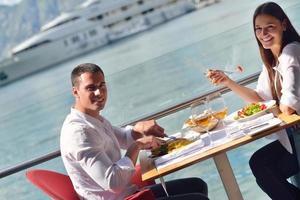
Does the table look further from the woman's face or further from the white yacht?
the white yacht

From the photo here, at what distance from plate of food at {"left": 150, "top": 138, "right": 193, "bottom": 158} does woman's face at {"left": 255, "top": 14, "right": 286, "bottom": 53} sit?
46 cm

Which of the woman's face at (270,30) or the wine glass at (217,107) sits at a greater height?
the woman's face at (270,30)

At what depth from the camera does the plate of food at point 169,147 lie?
72.2 inches

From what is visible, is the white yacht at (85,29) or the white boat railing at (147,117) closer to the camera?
the white boat railing at (147,117)

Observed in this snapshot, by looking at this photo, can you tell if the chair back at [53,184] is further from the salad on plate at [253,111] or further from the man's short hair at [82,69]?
the salad on plate at [253,111]

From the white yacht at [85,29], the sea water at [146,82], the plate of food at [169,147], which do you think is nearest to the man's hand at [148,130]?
the plate of food at [169,147]

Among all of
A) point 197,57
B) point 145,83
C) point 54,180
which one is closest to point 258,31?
point 54,180

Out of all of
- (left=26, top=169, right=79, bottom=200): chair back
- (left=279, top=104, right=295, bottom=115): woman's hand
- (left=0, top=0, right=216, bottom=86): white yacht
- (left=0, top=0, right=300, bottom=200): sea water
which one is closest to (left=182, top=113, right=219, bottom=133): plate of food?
(left=279, top=104, right=295, bottom=115): woman's hand

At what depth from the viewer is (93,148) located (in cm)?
166

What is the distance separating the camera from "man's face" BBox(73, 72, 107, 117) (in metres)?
1.78

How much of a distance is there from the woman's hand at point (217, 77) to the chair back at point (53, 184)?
64cm

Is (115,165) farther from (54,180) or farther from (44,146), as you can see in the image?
(44,146)

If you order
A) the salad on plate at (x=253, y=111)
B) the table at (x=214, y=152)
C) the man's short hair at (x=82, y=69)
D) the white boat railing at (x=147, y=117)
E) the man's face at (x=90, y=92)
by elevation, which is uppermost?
the man's short hair at (x=82, y=69)

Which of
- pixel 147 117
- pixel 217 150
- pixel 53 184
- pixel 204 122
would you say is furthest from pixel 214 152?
pixel 147 117
